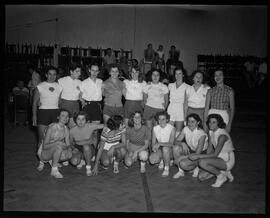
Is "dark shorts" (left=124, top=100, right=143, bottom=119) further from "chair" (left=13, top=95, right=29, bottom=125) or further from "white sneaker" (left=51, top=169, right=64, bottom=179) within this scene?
"chair" (left=13, top=95, right=29, bottom=125)

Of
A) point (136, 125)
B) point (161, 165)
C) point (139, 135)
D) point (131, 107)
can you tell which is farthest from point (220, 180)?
point (131, 107)

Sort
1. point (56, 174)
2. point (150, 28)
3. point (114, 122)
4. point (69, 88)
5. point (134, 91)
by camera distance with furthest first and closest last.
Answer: point (150, 28)
point (134, 91)
point (69, 88)
point (114, 122)
point (56, 174)

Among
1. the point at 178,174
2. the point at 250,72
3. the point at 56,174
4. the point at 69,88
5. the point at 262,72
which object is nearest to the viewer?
the point at 56,174

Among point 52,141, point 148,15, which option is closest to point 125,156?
point 52,141

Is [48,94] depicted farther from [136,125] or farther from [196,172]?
[196,172]

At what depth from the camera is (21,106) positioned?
9.04 meters

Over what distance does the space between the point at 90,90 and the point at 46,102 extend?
80 cm

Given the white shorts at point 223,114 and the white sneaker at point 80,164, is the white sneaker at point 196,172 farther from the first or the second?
the white sneaker at point 80,164

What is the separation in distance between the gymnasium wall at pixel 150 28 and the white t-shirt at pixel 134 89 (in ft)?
22.5

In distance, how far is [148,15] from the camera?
41.1ft

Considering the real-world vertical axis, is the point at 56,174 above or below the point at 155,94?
below

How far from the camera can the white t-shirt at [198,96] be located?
18.9ft

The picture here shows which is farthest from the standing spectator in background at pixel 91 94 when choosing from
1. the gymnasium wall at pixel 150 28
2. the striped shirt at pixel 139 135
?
the gymnasium wall at pixel 150 28
